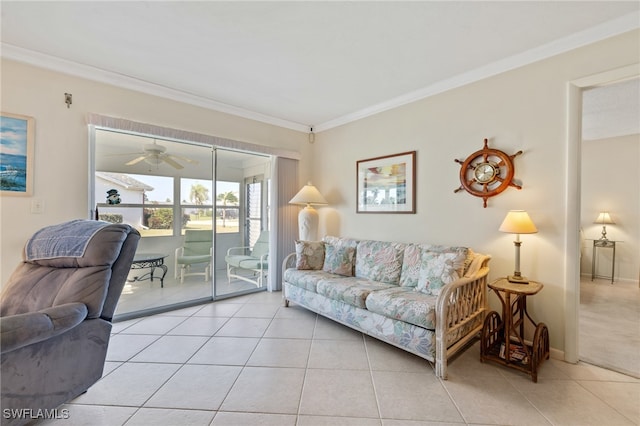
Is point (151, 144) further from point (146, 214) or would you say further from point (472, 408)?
point (472, 408)

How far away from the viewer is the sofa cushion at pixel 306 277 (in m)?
2.95

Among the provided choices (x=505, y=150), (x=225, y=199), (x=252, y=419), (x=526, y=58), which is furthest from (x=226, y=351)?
(x=526, y=58)

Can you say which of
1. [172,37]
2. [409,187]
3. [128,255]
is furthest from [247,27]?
[409,187]

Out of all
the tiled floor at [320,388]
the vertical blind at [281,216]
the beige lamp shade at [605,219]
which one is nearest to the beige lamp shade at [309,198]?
the vertical blind at [281,216]

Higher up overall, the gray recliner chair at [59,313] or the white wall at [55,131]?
the white wall at [55,131]

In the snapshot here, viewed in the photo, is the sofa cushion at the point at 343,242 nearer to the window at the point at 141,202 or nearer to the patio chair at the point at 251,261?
the patio chair at the point at 251,261

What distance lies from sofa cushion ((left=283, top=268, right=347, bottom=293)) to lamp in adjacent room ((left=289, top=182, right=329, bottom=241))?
27.1 inches

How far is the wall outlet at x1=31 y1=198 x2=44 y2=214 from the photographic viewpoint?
2.39 metres

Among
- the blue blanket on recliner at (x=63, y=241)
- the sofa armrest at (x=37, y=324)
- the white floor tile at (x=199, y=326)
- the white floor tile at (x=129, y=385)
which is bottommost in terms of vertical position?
the white floor tile at (x=199, y=326)

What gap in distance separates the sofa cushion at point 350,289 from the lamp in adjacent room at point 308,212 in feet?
3.61

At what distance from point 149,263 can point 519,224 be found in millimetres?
4087

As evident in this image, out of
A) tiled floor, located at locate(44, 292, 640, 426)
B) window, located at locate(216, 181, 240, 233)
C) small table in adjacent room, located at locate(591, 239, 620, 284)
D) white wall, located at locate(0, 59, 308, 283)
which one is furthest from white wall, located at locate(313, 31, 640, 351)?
small table in adjacent room, located at locate(591, 239, 620, 284)

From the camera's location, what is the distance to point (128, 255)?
1.70 metres

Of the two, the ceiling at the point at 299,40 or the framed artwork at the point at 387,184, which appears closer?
the ceiling at the point at 299,40
